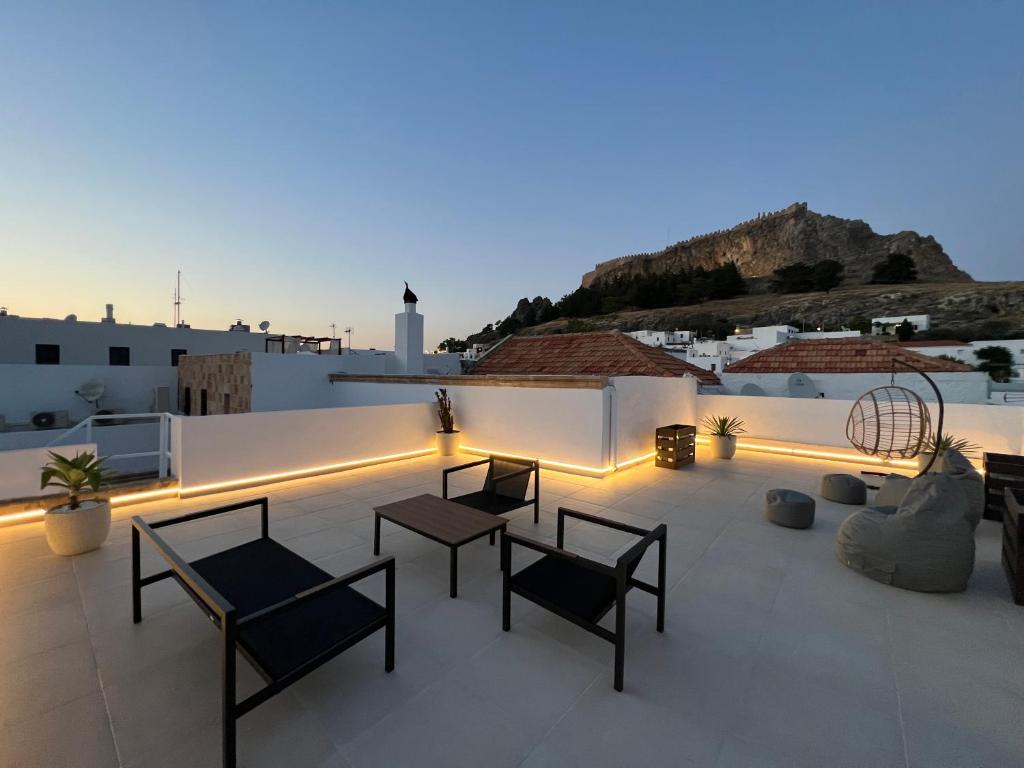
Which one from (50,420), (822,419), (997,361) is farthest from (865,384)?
(997,361)

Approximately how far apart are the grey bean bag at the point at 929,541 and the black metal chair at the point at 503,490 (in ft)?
9.89

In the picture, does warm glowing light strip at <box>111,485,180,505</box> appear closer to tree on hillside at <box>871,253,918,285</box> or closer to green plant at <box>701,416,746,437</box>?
green plant at <box>701,416,746,437</box>

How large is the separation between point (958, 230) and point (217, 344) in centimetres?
12670

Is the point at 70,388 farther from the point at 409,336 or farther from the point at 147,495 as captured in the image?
the point at 147,495

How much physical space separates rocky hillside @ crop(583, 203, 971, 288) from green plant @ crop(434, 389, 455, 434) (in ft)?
255

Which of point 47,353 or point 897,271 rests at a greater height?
point 897,271

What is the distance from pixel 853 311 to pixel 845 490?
49.4 meters

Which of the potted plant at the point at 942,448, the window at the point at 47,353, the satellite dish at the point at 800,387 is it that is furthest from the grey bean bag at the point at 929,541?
the window at the point at 47,353

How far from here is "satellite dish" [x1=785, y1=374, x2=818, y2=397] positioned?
10.9m

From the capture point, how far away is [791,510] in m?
4.36

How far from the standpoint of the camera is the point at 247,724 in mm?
1820

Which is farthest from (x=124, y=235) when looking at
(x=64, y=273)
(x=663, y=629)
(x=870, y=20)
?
(x=870, y=20)

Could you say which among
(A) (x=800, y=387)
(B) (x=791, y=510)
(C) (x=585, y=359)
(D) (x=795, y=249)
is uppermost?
(D) (x=795, y=249)

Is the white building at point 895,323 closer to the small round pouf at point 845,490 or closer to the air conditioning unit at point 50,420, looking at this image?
the small round pouf at point 845,490
